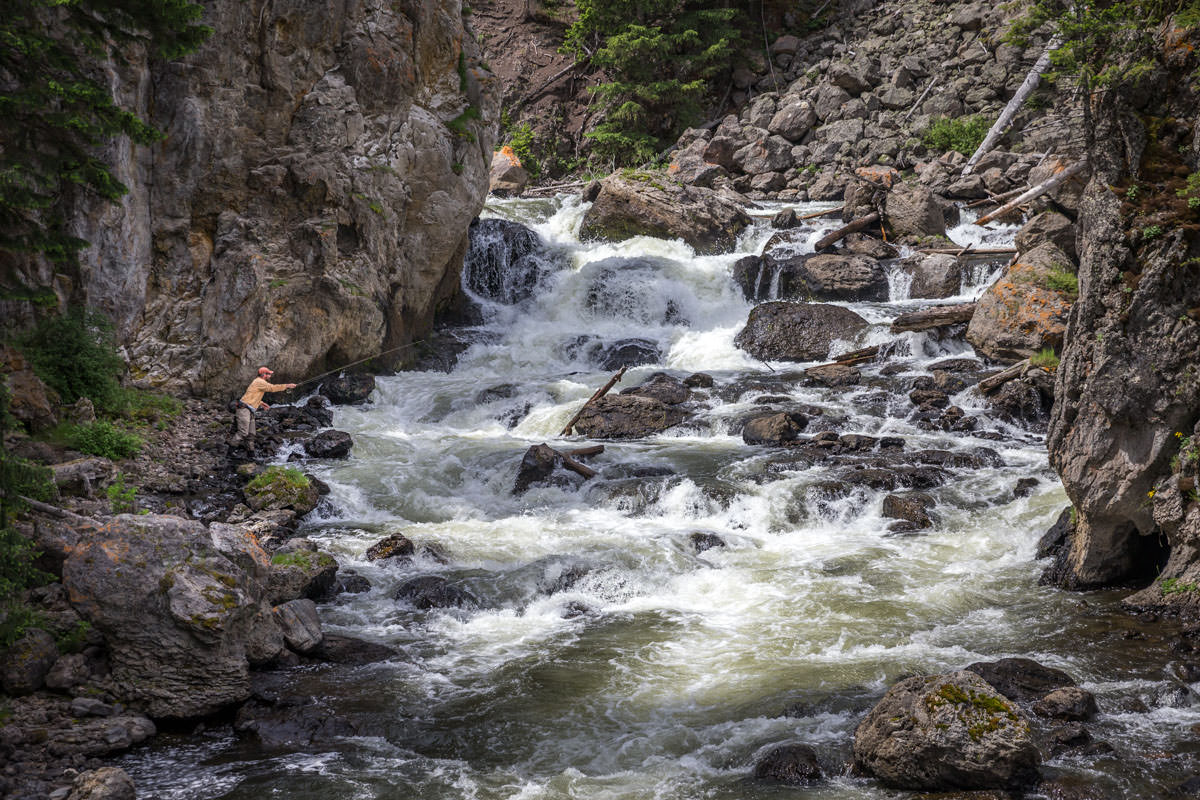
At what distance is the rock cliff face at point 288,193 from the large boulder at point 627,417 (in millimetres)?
5437

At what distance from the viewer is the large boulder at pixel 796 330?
1919cm

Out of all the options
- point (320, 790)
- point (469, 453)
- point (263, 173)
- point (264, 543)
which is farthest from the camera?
point (263, 173)

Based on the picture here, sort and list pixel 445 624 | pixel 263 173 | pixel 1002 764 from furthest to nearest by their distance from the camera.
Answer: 1. pixel 263 173
2. pixel 445 624
3. pixel 1002 764

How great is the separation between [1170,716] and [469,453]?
1053 centimetres

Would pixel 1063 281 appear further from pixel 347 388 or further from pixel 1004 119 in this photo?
pixel 347 388

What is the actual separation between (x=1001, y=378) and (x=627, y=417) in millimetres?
6555

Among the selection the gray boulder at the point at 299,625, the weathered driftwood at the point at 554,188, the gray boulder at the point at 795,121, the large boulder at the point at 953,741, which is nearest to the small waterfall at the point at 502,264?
the weathered driftwood at the point at 554,188

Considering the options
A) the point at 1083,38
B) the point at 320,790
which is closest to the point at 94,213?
the point at 320,790

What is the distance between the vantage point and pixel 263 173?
1623 centimetres

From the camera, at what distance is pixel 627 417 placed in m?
15.9

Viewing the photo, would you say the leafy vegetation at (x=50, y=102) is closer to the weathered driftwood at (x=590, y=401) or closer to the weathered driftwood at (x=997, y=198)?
the weathered driftwood at (x=590, y=401)

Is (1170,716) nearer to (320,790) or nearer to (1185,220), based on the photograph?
(1185,220)

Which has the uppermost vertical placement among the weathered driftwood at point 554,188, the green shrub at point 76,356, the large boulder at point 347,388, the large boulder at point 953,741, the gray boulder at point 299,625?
the weathered driftwood at point 554,188

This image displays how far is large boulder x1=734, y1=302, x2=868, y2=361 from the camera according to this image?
19188 millimetres
